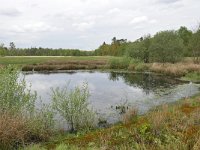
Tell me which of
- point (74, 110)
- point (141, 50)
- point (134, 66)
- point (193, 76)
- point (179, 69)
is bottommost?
point (74, 110)

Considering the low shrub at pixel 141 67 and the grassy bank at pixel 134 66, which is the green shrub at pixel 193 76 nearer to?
the grassy bank at pixel 134 66

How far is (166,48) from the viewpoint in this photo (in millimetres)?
58719

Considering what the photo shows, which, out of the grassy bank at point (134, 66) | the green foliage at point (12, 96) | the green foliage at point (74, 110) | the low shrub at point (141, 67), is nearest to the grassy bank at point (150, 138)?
the green foliage at point (74, 110)

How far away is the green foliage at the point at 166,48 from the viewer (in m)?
58.7

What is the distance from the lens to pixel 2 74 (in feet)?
49.5

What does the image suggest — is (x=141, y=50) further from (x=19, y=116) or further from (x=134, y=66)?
(x=19, y=116)

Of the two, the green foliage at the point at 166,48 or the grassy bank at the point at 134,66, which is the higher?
the green foliage at the point at 166,48

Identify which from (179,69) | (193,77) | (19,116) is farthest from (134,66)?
(19,116)

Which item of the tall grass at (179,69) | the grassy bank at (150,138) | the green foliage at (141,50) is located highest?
the green foliage at (141,50)

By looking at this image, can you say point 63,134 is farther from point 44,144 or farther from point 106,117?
point 106,117

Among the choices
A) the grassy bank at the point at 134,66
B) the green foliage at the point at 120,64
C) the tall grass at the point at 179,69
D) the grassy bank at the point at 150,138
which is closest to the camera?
the grassy bank at the point at 150,138

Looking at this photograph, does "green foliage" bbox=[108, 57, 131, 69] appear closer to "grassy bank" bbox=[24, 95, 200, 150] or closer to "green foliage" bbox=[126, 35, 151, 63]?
"green foliage" bbox=[126, 35, 151, 63]

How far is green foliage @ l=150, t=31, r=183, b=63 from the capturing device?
5872 centimetres

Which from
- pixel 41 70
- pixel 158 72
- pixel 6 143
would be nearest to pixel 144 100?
pixel 6 143
